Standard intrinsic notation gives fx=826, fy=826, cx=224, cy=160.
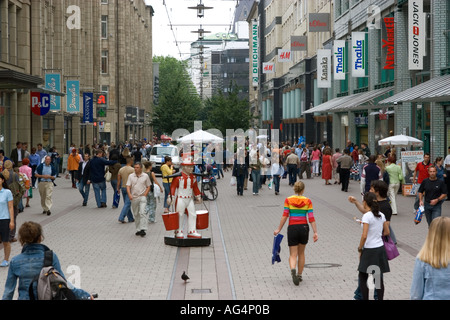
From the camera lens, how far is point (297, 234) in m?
11.4

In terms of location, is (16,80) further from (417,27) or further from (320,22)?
(320,22)

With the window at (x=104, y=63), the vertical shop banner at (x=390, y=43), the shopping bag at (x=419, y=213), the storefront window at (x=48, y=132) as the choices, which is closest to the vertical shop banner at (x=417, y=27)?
the vertical shop banner at (x=390, y=43)

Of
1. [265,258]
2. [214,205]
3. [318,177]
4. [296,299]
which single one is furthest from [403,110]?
[296,299]

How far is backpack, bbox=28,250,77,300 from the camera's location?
6352 mm

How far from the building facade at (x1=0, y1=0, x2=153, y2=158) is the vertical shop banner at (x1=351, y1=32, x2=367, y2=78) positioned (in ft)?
45.9

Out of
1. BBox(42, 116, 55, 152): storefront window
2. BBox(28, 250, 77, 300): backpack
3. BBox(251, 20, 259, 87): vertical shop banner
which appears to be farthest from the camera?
BBox(251, 20, 259, 87): vertical shop banner

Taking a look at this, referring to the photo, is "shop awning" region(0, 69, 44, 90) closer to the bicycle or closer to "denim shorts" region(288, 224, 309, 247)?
the bicycle

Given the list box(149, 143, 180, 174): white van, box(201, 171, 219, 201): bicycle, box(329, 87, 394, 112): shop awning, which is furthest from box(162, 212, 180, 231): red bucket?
box(149, 143, 180, 174): white van

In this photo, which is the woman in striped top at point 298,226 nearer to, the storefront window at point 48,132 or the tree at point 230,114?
the storefront window at point 48,132

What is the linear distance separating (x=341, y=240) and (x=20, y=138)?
993 inches

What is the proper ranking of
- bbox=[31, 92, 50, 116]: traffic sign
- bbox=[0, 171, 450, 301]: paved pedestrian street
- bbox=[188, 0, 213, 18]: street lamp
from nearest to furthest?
1. bbox=[0, 171, 450, 301]: paved pedestrian street
2. bbox=[31, 92, 50, 116]: traffic sign
3. bbox=[188, 0, 213, 18]: street lamp

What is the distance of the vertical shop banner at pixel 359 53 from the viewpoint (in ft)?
130

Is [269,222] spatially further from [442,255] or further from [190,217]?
[442,255]

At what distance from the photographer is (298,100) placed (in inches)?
2672
